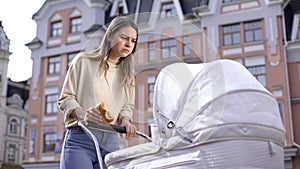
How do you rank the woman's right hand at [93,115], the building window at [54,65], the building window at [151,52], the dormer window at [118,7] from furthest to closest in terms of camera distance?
1. the building window at [54,65]
2. the dormer window at [118,7]
3. the building window at [151,52]
4. the woman's right hand at [93,115]

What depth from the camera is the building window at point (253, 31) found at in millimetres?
6511

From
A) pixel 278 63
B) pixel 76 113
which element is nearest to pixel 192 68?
pixel 76 113

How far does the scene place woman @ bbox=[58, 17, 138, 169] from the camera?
106 cm

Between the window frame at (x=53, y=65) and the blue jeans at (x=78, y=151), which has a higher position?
the window frame at (x=53, y=65)

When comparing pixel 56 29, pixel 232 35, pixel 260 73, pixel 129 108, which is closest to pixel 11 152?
pixel 56 29

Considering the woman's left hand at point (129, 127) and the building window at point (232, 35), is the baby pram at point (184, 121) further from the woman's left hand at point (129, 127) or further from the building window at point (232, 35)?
the building window at point (232, 35)

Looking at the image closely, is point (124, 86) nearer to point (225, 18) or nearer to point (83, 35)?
point (225, 18)

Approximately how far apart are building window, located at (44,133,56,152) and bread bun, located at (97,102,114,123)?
Result: 6994 mm

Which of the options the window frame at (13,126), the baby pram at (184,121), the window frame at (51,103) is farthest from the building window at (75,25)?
the baby pram at (184,121)

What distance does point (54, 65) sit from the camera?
820 cm

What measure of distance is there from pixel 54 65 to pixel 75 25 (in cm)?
91

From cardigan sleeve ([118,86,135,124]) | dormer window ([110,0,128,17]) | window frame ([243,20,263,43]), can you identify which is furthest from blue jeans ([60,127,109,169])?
dormer window ([110,0,128,17])

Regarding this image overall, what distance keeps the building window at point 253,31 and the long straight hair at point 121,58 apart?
223 inches

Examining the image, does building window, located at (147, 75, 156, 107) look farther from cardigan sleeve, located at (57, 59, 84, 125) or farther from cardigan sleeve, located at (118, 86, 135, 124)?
cardigan sleeve, located at (57, 59, 84, 125)
